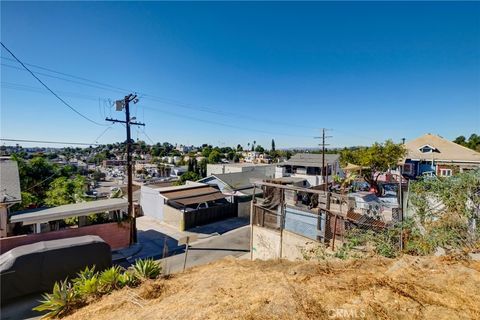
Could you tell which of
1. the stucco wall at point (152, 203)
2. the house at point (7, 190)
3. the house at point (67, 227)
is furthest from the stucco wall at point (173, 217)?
the house at point (7, 190)

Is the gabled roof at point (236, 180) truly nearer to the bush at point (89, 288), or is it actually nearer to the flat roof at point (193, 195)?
the flat roof at point (193, 195)

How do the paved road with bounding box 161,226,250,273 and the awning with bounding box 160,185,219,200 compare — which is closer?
the paved road with bounding box 161,226,250,273

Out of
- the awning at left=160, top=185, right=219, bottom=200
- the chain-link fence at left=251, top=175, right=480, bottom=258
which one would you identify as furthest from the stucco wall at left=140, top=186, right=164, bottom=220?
the chain-link fence at left=251, top=175, right=480, bottom=258

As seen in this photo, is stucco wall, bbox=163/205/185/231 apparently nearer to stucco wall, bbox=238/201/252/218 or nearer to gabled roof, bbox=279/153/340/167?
stucco wall, bbox=238/201/252/218

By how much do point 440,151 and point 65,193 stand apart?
41902 mm

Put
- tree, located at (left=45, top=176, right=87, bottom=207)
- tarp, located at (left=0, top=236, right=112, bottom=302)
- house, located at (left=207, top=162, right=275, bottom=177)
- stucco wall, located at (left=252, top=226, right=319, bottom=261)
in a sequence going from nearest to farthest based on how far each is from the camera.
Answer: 1. tarp, located at (left=0, top=236, right=112, bottom=302)
2. stucco wall, located at (left=252, top=226, right=319, bottom=261)
3. tree, located at (left=45, top=176, right=87, bottom=207)
4. house, located at (left=207, top=162, right=275, bottom=177)

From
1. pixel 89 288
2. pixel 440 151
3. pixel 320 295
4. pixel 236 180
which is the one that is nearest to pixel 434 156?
pixel 440 151

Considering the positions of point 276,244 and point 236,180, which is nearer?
point 276,244

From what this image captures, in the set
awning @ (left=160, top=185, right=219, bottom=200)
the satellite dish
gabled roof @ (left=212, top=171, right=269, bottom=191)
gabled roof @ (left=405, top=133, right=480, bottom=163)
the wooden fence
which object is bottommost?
the wooden fence

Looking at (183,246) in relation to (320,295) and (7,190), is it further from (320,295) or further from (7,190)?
(320,295)

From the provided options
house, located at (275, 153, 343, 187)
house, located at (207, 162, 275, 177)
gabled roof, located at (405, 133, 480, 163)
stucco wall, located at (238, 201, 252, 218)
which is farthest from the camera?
house, located at (207, 162, 275, 177)

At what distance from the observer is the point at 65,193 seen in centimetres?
1945

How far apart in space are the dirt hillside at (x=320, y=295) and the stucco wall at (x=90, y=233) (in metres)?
9.31

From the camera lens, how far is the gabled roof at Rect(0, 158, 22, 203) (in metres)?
12.8
